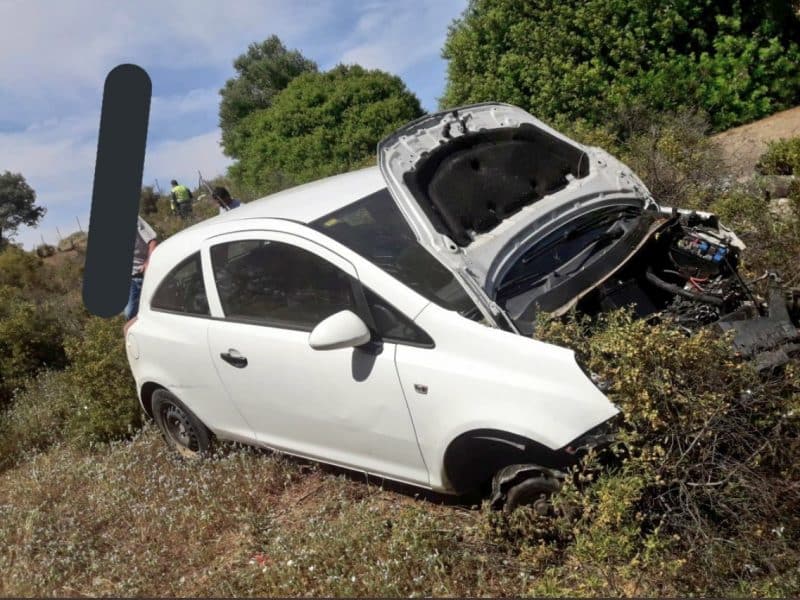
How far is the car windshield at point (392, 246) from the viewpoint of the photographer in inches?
151

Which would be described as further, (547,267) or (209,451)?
(209,451)

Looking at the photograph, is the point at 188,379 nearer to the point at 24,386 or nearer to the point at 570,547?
the point at 570,547

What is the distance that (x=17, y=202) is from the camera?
30078 mm

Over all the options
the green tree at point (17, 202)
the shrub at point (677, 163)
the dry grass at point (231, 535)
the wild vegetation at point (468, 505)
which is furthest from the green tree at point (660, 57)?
the green tree at point (17, 202)

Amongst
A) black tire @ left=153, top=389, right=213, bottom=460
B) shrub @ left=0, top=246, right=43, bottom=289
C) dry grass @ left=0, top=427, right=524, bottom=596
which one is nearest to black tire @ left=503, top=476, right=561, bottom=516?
dry grass @ left=0, top=427, right=524, bottom=596

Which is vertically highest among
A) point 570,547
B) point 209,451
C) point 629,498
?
point 209,451

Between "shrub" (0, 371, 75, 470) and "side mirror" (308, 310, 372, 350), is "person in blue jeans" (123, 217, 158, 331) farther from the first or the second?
"side mirror" (308, 310, 372, 350)

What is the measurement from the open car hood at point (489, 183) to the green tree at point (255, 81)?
1624 cm

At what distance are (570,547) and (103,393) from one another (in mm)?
4498

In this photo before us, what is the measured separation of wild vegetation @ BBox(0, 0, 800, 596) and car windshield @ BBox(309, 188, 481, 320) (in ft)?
1.85

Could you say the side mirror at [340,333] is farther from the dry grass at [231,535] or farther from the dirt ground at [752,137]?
the dirt ground at [752,137]

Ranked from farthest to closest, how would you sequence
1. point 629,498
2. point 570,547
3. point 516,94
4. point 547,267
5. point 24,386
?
point 516,94 → point 24,386 → point 547,267 → point 570,547 → point 629,498

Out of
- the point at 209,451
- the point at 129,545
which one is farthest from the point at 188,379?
the point at 129,545

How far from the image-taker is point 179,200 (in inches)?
705
